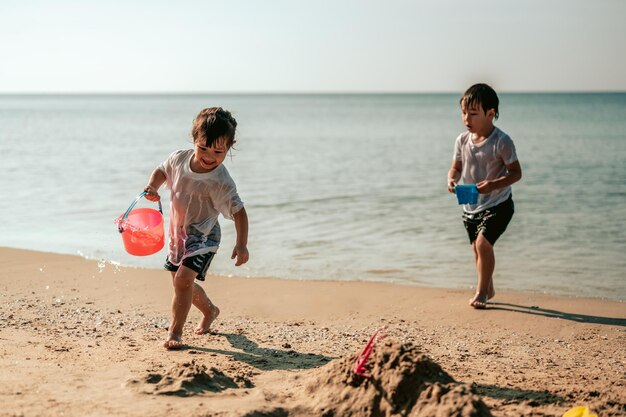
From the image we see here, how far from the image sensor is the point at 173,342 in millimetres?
4188

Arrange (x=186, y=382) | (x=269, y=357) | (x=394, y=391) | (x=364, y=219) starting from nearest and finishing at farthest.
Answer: (x=394, y=391) → (x=186, y=382) → (x=269, y=357) → (x=364, y=219)

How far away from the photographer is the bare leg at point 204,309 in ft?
15.1

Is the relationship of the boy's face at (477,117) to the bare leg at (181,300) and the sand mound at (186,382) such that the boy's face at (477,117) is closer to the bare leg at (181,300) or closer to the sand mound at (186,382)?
the bare leg at (181,300)

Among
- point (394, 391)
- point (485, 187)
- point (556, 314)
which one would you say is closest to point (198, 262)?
point (394, 391)

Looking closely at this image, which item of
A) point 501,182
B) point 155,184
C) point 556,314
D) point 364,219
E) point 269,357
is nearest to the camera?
point 269,357

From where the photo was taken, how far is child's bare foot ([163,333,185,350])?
4.17m

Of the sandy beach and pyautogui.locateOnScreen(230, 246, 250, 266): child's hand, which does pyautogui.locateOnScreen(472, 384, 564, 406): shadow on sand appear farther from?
pyautogui.locateOnScreen(230, 246, 250, 266): child's hand

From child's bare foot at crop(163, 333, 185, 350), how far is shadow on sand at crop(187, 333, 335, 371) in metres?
0.07

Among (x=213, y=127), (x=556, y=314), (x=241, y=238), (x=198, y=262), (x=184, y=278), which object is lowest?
(x=556, y=314)

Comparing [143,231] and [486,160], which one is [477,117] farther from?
[143,231]

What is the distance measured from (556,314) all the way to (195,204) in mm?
2821

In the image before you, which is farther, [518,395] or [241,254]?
[241,254]

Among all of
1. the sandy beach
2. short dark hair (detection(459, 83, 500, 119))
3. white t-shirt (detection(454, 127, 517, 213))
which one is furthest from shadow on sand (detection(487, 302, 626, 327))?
short dark hair (detection(459, 83, 500, 119))

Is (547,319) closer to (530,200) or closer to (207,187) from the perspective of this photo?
(207,187)
